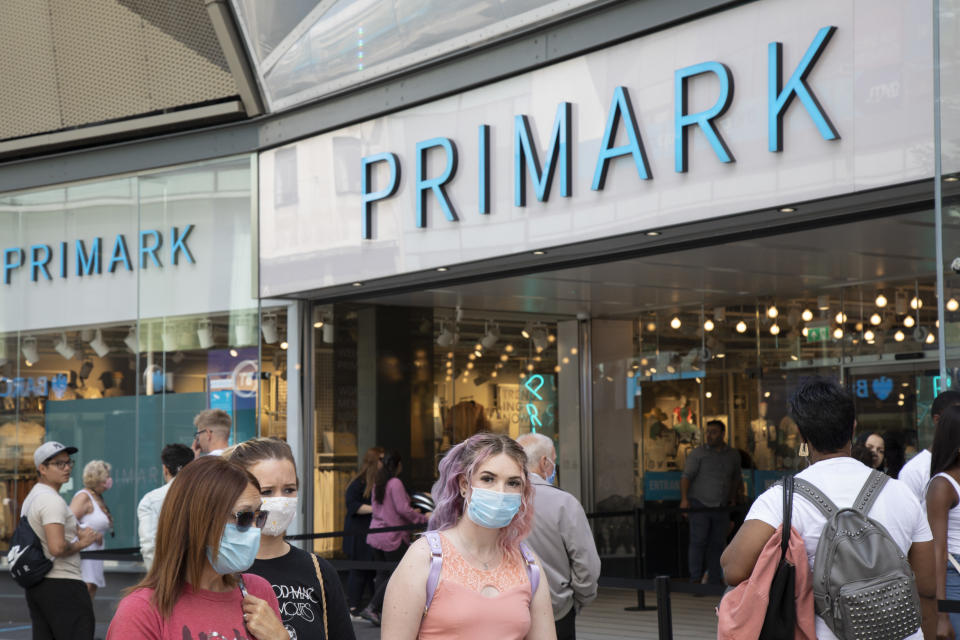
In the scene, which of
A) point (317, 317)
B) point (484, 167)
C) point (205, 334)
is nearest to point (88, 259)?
point (205, 334)

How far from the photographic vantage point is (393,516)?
37.4 ft

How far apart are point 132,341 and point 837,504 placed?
11613 mm

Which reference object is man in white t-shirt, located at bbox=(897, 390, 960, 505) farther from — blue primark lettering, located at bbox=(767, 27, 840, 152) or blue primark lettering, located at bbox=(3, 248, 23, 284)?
blue primark lettering, located at bbox=(3, 248, 23, 284)

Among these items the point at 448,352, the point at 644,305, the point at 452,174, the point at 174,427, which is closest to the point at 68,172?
the point at 174,427

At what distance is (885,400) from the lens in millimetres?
12938

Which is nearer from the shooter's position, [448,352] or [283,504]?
[283,504]

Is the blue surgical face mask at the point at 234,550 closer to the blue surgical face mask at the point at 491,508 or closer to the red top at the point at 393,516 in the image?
the blue surgical face mask at the point at 491,508

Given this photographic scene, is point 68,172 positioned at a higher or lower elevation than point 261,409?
higher

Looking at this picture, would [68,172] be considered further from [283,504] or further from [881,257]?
[283,504]

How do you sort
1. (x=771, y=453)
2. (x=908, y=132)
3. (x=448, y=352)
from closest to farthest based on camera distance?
(x=908, y=132), (x=771, y=453), (x=448, y=352)

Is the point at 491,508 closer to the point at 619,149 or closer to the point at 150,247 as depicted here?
the point at 619,149

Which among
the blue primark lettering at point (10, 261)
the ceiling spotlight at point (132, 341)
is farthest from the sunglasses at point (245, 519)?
the blue primark lettering at point (10, 261)

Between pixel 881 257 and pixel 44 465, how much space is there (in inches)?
299

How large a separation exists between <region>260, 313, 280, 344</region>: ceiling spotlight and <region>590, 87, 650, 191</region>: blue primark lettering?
16.4 feet
